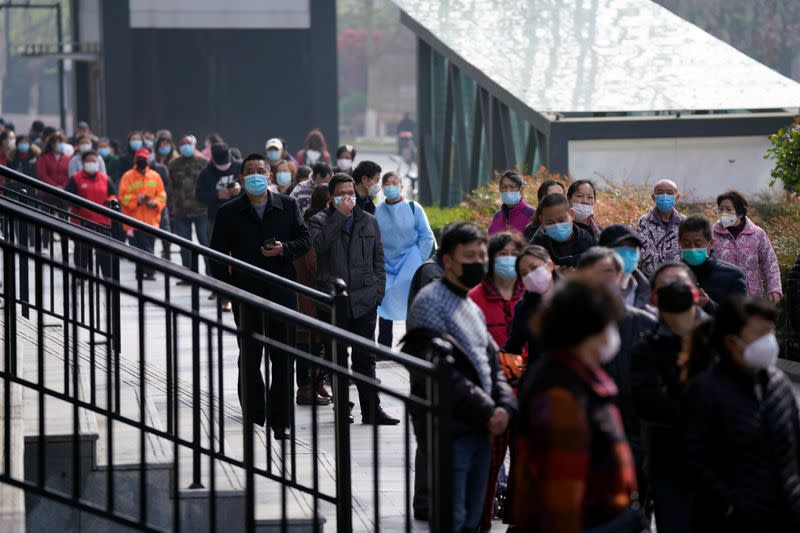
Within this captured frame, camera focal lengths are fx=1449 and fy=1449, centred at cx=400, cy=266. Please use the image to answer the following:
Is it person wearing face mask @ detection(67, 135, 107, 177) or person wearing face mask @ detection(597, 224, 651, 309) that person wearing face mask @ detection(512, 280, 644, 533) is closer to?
person wearing face mask @ detection(597, 224, 651, 309)

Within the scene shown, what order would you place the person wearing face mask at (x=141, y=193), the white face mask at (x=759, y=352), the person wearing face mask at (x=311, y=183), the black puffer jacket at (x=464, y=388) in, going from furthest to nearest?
the person wearing face mask at (x=141, y=193) < the person wearing face mask at (x=311, y=183) < the black puffer jacket at (x=464, y=388) < the white face mask at (x=759, y=352)

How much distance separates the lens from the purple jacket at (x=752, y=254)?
1038cm

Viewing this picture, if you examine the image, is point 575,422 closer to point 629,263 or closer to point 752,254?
point 629,263

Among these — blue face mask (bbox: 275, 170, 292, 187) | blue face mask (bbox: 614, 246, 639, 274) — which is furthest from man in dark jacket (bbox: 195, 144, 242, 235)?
blue face mask (bbox: 614, 246, 639, 274)

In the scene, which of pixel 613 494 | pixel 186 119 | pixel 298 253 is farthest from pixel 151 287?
pixel 186 119

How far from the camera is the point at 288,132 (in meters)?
35.0

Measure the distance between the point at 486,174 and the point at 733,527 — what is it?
17.5 metres

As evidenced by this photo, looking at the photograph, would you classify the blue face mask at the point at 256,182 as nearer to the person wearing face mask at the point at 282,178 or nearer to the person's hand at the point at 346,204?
the person's hand at the point at 346,204

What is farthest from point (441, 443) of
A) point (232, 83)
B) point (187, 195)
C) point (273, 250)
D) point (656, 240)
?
point (232, 83)

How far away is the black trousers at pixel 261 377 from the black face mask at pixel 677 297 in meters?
1.60

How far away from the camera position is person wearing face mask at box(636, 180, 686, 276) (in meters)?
10.4

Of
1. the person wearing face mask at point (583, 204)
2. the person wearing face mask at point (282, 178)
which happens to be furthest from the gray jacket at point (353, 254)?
the person wearing face mask at point (282, 178)

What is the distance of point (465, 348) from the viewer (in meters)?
6.32

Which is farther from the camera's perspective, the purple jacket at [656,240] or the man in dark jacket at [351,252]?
the purple jacket at [656,240]
